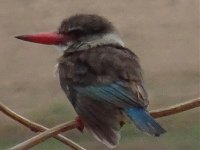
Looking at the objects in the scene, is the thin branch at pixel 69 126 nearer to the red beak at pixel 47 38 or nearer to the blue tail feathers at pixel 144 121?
the blue tail feathers at pixel 144 121

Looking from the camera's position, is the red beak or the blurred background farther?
the blurred background

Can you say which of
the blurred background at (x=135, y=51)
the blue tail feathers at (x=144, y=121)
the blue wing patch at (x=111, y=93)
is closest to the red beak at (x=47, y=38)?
the blue wing patch at (x=111, y=93)

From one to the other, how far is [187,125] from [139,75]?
3275 mm

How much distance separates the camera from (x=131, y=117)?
2963mm

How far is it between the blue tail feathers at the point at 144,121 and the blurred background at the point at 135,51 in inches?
111

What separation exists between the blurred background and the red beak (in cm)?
250

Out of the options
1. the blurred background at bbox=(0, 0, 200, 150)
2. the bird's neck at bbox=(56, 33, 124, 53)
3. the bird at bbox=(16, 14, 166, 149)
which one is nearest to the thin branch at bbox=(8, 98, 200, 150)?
the bird at bbox=(16, 14, 166, 149)

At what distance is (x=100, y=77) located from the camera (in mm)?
3145

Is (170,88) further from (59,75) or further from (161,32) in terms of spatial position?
(59,75)

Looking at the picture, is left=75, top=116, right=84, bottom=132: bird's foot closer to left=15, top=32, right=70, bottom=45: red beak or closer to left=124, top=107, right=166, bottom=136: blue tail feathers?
left=124, top=107, right=166, bottom=136: blue tail feathers

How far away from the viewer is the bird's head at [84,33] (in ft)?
11.0

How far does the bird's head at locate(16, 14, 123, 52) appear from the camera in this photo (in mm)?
3355

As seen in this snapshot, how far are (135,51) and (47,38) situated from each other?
4.75m

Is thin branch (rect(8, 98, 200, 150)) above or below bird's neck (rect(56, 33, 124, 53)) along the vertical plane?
above
